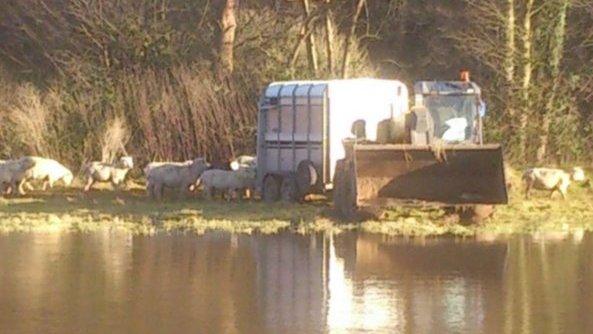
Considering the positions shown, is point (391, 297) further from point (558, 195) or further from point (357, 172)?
point (558, 195)

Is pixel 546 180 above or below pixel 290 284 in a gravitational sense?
above

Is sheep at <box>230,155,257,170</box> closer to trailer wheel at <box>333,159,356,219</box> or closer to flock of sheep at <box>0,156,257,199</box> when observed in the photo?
flock of sheep at <box>0,156,257,199</box>

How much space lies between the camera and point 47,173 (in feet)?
108

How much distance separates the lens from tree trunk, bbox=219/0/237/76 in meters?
42.0

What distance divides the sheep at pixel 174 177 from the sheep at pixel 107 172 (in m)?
1.93

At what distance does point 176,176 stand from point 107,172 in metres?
2.50

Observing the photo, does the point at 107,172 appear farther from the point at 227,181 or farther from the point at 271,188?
the point at 271,188

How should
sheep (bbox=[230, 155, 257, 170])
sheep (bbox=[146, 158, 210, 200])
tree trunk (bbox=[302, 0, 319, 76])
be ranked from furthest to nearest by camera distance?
tree trunk (bbox=[302, 0, 319, 76]) < sheep (bbox=[230, 155, 257, 170]) < sheep (bbox=[146, 158, 210, 200])

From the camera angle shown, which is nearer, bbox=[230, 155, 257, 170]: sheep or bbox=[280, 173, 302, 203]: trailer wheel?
bbox=[280, 173, 302, 203]: trailer wheel

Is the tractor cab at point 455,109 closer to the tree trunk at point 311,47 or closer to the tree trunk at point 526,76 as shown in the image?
the tree trunk at point 526,76

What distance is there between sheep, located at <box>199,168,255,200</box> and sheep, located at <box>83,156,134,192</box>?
10.1 ft

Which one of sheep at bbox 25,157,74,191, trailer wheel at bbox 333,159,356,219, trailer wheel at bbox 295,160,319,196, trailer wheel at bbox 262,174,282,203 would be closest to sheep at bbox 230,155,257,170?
trailer wheel at bbox 262,174,282,203

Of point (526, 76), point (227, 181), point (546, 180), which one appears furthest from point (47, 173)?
point (526, 76)

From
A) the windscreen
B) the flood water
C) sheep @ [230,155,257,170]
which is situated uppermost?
the windscreen
